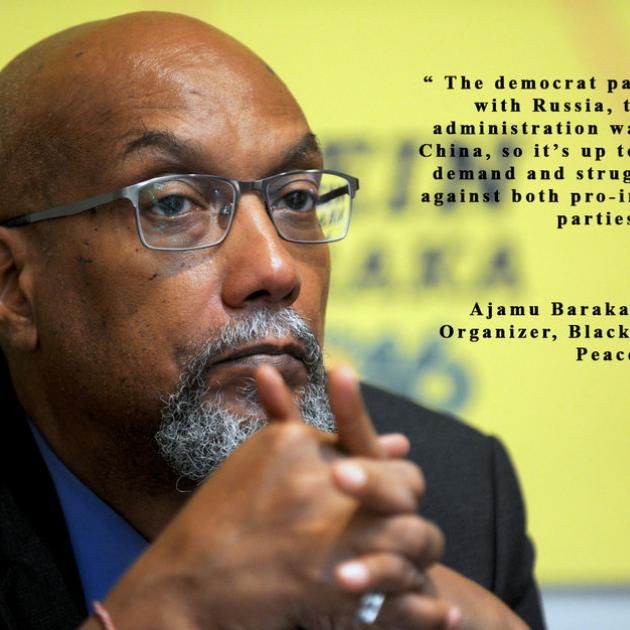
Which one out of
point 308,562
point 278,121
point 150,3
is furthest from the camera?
point 150,3

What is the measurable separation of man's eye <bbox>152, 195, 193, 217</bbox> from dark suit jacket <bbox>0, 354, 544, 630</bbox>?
0.40 meters

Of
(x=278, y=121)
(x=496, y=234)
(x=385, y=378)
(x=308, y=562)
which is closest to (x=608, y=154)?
(x=496, y=234)

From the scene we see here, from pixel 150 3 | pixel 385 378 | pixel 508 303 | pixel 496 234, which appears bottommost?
pixel 385 378

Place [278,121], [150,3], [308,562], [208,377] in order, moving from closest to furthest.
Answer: [308,562]
[208,377]
[278,121]
[150,3]

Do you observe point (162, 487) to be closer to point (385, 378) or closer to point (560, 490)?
point (385, 378)

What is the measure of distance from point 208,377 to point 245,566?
1.25 feet

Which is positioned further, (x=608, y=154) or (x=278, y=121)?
(x=608, y=154)

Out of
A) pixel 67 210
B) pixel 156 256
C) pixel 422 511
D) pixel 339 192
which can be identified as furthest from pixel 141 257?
pixel 422 511

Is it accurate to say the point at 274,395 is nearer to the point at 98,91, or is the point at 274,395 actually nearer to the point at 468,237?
the point at 98,91

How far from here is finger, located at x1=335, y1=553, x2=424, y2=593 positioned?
2.56ft

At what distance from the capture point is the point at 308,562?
81 cm

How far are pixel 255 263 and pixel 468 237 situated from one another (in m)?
0.65

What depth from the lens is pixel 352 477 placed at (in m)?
0.77

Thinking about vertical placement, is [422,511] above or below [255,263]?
below
